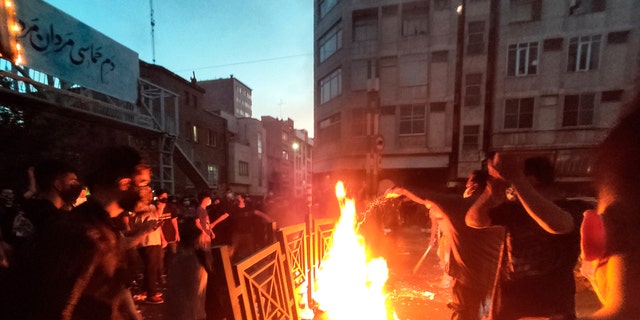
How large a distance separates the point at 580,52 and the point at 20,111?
3094 cm

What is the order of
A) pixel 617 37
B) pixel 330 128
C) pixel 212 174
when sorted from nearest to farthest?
pixel 617 37, pixel 330 128, pixel 212 174

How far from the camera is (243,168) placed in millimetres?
33219

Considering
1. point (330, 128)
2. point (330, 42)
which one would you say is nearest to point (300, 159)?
point (330, 128)

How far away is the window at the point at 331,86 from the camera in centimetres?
2308

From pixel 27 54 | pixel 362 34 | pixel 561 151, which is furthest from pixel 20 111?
pixel 561 151

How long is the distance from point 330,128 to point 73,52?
17.7m

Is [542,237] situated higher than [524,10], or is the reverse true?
[524,10]

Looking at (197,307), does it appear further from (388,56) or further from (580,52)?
(580,52)

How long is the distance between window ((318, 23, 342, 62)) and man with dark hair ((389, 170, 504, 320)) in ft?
72.5

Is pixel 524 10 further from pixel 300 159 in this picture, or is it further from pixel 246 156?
pixel 300 159

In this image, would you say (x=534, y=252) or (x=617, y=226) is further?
(x=534, y=252)

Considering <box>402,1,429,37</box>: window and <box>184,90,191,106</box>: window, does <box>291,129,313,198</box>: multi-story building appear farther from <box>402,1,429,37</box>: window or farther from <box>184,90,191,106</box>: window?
<box>402,1,429,37</box>: window

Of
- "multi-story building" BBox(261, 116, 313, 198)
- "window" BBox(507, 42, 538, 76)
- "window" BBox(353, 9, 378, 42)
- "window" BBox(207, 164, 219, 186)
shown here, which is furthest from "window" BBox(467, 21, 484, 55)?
"multi-story building" BBox(261, 116, 313, 198)

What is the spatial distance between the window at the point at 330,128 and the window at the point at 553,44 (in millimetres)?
15268
